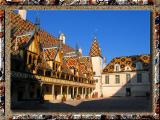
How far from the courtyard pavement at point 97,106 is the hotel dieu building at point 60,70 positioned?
125mm

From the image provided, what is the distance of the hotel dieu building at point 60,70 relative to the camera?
502cm

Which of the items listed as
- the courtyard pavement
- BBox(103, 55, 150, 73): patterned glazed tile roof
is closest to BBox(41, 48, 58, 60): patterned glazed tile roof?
the courtyard pavement

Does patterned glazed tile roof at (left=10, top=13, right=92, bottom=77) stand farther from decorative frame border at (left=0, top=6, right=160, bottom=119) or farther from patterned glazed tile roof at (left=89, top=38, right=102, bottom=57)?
patterned glazed tile roof at (left=89, top=38, right=102, bottom=57)

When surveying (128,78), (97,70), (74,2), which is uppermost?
(74,2)

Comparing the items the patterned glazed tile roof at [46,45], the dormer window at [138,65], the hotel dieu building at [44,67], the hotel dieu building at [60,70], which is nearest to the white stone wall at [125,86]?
the hotel dieu building at [60,70]

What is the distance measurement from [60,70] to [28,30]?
2.85 ft

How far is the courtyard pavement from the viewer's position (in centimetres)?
493

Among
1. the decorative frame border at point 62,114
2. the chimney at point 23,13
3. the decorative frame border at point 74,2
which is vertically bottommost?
the decorative frame border at point 62,114

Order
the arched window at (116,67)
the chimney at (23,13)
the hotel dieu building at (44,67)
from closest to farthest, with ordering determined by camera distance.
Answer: the chimney at (23,13)
the hotel dieu building at (44,67)
the arched window at (116,67)

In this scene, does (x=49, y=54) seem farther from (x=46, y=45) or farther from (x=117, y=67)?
(x=117, y=67)

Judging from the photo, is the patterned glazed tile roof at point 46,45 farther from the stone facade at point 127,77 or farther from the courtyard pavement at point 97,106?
the courtyard pavement at point 97,106

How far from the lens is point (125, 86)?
529cm

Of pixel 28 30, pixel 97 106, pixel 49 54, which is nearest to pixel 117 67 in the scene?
pixel 97 106

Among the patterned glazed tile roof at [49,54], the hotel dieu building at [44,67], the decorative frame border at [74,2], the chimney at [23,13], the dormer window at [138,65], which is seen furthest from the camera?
the patterned glazed tile roof at [49,54]
